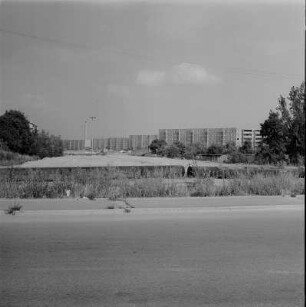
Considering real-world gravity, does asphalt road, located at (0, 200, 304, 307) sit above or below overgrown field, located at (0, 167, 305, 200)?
below

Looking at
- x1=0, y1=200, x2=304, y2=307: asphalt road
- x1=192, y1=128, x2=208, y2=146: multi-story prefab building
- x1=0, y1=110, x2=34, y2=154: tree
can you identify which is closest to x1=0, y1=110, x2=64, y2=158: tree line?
x1=0, y1=110, x2=34, y2=154: tree

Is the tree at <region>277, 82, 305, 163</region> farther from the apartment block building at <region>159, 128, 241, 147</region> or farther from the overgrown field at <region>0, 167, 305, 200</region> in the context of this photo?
the apartment block building at <region>159, 128, 241, 147</region>

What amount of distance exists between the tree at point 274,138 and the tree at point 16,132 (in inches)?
1604

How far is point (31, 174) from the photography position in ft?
56.6

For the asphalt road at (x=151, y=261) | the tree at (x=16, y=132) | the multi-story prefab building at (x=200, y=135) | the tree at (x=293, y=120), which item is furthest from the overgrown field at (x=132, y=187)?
the multi-story prefab building at (x=200, y=135)

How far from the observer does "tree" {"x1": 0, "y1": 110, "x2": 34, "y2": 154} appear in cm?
6284

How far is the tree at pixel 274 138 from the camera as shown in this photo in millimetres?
30438

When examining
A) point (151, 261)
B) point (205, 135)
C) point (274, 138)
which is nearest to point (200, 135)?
point (205, 135)

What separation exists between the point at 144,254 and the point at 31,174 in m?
11.3

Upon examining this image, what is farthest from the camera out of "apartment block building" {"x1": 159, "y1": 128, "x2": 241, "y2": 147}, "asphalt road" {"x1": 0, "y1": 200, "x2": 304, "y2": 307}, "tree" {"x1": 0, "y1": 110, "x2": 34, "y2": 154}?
"apartment block building" {"x1": 159, "y1": 128, "x2": 241, "y2": 147}

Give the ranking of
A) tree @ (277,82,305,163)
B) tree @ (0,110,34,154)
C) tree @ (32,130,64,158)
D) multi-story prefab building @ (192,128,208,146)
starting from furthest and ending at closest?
multi-story prefab building @ (192,128,208,146), tree @ (32,130,64,158), tree @ (0,110,34,154), tree @ (277,82,305,163)

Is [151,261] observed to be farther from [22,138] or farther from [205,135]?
[205,135]

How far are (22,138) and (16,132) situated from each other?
2.14 metres

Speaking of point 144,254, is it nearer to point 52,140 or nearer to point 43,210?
point 43,210
